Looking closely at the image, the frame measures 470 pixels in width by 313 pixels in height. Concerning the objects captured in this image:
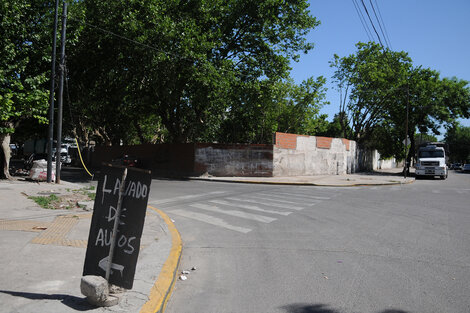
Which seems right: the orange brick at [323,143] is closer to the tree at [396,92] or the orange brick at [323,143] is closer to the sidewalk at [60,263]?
the tree at [396,92]

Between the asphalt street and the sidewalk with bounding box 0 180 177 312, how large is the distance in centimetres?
35

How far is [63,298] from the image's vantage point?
321cm

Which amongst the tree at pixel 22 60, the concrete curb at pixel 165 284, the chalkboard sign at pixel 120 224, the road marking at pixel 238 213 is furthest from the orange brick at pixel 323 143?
the chalkboard sign at pixel 120 224

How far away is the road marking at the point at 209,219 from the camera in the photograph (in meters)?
6.84

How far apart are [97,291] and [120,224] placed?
0.64 m

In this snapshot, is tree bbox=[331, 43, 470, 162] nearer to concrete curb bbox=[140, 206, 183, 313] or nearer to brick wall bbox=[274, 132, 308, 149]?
brick wall bbox=[274, 132, 308, 149]

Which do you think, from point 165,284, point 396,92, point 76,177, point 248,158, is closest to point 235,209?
point 165,284

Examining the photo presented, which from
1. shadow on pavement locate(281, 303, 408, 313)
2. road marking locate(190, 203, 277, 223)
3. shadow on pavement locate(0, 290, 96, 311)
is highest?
road marking locate(190, 203, 277, 223)

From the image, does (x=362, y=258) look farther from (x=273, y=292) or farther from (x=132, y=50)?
(x=132, y=50)

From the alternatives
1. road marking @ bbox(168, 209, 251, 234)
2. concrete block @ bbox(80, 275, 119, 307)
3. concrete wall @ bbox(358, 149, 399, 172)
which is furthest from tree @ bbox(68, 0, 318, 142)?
concrete wall @ bbox(358, 149, 399, 172)

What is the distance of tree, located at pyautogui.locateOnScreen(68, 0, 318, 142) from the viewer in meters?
18.0

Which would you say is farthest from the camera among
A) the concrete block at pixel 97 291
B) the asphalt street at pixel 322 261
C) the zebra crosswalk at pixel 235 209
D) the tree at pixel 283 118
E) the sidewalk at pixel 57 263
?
the tree at pixel 283 118

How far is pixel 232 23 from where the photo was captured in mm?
21406

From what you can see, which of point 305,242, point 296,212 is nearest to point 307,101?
point 296,212
